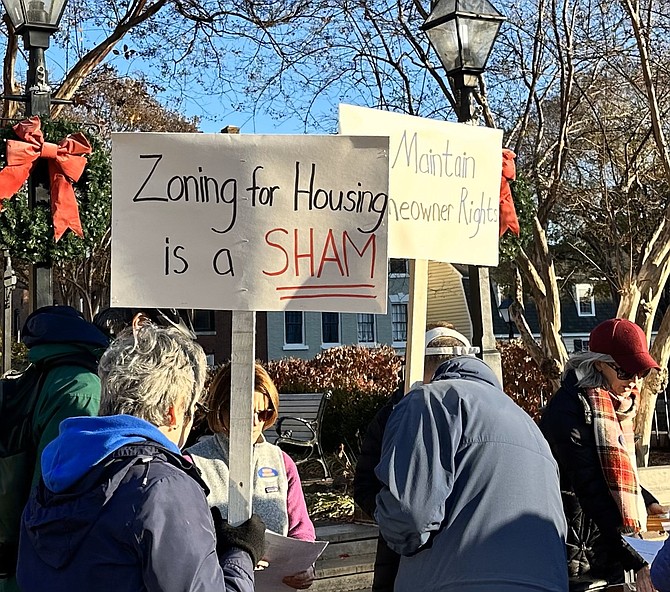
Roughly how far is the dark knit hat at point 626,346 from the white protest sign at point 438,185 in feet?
1.86

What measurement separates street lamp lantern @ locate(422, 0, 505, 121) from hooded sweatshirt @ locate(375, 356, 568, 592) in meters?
3.77

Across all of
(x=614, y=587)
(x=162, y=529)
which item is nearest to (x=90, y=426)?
(x=162, y=529)

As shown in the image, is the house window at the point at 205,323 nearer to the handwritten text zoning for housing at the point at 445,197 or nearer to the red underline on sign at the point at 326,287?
the handwritten text zoning for housing at the point at 445,197

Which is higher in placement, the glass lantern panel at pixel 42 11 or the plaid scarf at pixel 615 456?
the glass lantern panel at pixel 42 11

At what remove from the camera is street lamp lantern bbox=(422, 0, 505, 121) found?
6148 mm

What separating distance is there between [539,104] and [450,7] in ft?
13.3

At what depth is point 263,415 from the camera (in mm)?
3572

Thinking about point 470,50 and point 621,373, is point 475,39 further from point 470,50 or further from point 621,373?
point 621,373

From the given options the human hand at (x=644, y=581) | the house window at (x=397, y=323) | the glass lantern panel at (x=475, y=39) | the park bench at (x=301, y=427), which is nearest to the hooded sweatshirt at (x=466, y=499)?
the human hand at (x=644, y=581)

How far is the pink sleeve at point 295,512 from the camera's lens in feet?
11.1

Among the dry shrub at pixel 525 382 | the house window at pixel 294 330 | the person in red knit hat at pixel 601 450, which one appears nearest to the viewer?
the person in red knit hat at pixel 601 450

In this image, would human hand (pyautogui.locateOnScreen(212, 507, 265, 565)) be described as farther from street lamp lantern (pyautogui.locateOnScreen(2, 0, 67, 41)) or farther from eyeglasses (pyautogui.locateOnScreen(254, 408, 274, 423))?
street lamp lantern (pyautogui.locateOnScreen(2, 0, 67, 41))

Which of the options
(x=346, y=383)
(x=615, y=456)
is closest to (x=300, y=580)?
(x=615, y=456)

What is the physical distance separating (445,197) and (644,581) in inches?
65.8
